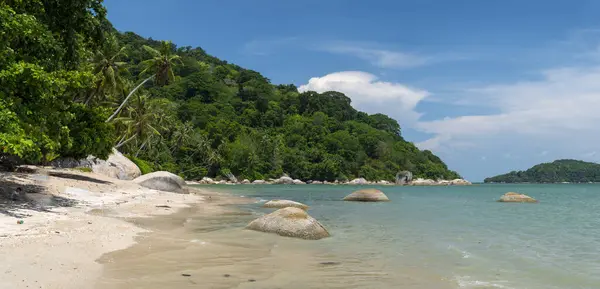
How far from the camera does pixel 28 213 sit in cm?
1298

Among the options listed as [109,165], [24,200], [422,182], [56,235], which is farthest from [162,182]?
[422,182]

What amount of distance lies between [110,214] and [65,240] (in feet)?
24.2

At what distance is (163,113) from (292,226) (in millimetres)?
67996

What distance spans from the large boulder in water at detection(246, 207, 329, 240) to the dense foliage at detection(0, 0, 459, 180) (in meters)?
7.38

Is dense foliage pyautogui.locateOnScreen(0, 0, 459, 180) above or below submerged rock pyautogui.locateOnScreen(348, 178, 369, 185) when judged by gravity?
above

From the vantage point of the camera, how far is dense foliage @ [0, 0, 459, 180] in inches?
508

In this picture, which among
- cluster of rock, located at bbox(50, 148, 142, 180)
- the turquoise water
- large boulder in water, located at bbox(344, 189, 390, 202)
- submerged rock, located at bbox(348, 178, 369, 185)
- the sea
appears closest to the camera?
the sea

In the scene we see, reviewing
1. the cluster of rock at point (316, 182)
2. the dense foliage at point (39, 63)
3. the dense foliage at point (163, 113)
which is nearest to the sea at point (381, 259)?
the dense foliage at point (39, 63)

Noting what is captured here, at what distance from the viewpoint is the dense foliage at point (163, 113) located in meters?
12.9

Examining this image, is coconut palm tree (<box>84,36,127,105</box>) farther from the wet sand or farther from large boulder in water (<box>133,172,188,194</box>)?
the wet sand

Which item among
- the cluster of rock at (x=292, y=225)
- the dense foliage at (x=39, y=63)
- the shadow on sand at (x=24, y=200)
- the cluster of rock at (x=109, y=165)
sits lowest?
the cluster of rock at (x=292, y=225)

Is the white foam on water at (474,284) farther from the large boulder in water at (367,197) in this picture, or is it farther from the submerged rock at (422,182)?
the submerged rock at (422,182)

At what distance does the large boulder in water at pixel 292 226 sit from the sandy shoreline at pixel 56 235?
428 centimetres

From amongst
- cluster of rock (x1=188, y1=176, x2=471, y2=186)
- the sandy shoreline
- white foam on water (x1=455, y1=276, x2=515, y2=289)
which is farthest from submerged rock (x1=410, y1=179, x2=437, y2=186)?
white foam on water (x1=455, y1=276, x2=515, y2=289)
